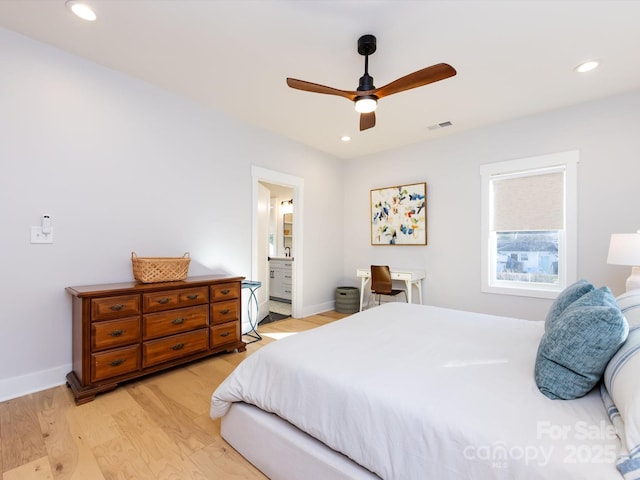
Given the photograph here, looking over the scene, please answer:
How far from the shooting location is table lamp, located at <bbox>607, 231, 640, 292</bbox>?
93.7 inches

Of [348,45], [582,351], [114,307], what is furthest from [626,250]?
[114,307]

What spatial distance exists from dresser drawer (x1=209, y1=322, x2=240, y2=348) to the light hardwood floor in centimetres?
47

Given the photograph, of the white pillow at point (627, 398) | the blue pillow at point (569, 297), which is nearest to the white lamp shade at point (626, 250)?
the blue pillow at point (569, 297)

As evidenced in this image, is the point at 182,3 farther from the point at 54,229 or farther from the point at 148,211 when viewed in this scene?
the point at 54,229

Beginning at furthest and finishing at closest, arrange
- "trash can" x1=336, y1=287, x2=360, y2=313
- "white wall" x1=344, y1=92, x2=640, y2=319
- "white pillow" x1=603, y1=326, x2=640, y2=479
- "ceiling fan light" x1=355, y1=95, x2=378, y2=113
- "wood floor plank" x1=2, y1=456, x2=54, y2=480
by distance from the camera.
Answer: "trash can" x1=336, y1=287, x2=360, y2=313
"white wall" x1=344, y1=92, x2=640, y2=319
"ceiling fan light" x1=355, y1=95, x2=378, y2=113
"wood floor plank" x1=2, y1=456, x2=54, y2=480
"white pillow" x1=603, y1=326, x2=640, y2=479

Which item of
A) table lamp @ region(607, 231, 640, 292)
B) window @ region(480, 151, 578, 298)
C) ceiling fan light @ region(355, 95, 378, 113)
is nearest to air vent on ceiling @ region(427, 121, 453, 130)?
window @ region(480, 151, 578, 298)

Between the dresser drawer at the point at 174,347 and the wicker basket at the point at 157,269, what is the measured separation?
1.68 feet

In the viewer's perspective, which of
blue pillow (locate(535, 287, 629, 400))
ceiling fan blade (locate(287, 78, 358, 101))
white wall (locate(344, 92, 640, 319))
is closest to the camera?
blue pillow (locate(535, 287, 629, 400))

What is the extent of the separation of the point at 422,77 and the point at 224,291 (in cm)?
245

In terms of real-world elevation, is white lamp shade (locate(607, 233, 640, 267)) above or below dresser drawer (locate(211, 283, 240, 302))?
above

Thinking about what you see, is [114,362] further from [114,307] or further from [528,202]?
[528,202]

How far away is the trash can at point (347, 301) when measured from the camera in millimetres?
4734

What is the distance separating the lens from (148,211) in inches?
110

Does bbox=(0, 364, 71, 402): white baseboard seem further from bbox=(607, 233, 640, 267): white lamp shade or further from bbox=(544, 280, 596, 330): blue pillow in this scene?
bbox=(607, 233, 640, 267): white lamp shade
